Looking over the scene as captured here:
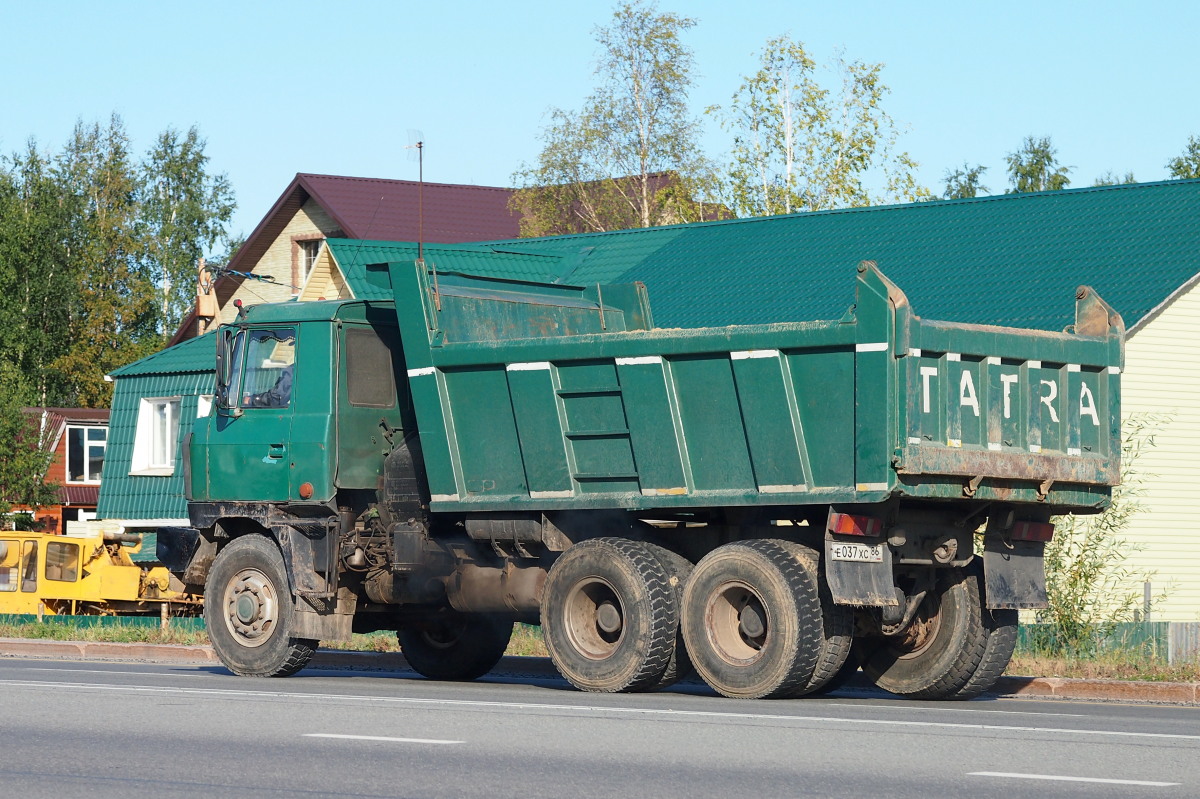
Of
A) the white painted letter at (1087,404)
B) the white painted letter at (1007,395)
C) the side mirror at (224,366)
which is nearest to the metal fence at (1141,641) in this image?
the white painted letter at (1087,404)

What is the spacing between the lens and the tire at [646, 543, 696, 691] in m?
14.2

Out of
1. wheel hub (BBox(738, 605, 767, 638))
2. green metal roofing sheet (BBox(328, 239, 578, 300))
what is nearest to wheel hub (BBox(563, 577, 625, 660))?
wheel hub (BBox(738, 605, 767, 638))

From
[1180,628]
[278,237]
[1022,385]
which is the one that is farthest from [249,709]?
[278,237]

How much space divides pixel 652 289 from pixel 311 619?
15.7 metres

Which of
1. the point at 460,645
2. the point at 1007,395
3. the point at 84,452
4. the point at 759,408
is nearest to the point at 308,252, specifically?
the point at 84,452

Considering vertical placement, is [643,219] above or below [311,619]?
above

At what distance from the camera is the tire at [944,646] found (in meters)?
14.4

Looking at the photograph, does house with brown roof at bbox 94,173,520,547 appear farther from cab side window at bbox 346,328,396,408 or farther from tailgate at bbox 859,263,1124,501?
tailgate at bbox 859,263,1124,501

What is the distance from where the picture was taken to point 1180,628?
22.1 m

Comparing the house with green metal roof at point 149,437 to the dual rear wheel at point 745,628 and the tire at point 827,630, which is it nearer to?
the dual rear wheel at point 745,628

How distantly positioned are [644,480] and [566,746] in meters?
4.59

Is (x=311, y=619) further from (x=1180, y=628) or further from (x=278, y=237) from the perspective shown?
(x=278, y=237)

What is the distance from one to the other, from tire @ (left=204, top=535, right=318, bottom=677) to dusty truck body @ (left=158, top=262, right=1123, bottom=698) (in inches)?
1.0

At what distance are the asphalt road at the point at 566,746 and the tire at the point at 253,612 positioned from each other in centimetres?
187
